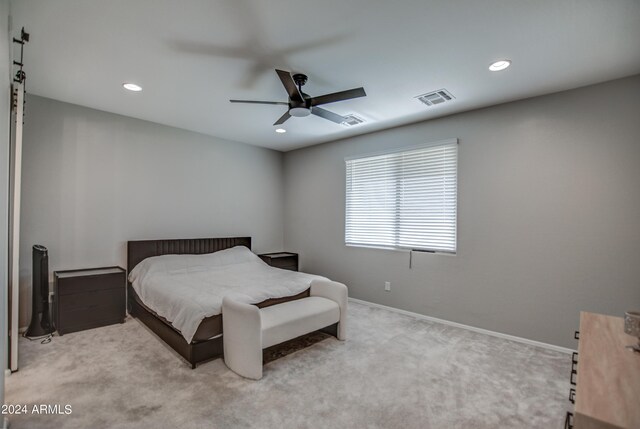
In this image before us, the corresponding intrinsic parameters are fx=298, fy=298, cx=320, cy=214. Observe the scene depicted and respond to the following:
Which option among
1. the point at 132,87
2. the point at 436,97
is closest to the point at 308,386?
the point at 436,97

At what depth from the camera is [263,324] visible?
264cm

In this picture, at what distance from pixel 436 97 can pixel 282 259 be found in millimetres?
3614

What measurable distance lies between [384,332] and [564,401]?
5.56 ft

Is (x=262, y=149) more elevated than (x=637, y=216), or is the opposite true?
(x=262, y=149)

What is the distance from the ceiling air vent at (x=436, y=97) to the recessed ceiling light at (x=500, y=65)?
0.53 m

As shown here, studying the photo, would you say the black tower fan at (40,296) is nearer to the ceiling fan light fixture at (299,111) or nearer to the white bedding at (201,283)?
the white bedding at (201,283)

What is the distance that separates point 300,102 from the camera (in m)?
2.71

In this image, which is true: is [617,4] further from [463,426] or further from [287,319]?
[287,319]

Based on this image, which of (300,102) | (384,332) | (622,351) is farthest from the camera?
(384,332)

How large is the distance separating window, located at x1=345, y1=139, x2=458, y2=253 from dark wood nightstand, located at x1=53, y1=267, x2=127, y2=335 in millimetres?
3297

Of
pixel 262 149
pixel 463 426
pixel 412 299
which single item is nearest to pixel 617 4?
pixel 463 426

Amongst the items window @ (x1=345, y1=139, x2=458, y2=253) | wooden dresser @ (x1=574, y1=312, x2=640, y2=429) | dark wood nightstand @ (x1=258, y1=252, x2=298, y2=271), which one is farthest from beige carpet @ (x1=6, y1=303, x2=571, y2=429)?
dark wood nightstand @ (x1=258, y1=252, x2=298, y2=271)

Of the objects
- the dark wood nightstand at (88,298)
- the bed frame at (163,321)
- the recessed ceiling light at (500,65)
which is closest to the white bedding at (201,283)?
the bed frame at (163,321)

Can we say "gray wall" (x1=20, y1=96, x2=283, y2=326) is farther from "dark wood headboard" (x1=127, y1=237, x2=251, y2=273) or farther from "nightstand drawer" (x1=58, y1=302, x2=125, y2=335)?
"nightstand drawer" (x1=58, y1=302, x2=125, y2=335)
